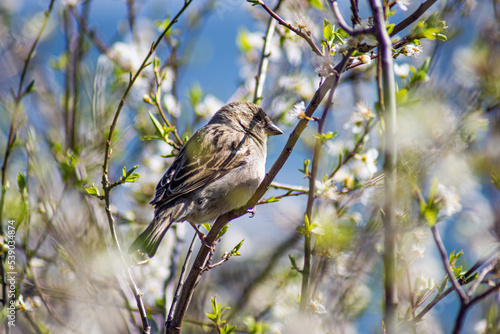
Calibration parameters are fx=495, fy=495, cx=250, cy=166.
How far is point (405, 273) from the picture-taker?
219cm

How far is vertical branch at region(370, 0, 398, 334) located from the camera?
133 centimetres

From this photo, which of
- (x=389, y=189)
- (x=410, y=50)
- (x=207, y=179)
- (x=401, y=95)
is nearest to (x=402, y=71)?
(x=410, y=50)

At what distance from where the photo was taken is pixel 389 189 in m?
1.36

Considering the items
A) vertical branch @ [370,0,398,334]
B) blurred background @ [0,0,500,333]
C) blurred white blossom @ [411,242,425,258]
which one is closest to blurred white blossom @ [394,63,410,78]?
blurred background @ [0,0,500,333]

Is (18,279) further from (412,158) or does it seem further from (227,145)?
(412,158)

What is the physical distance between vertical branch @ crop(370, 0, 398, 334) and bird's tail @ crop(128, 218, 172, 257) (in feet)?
7.18

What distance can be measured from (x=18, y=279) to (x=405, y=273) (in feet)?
8.05

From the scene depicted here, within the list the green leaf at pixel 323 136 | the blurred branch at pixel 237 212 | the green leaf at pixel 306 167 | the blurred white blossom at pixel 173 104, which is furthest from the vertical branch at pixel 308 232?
the blurred white blossom at pixel 173 104

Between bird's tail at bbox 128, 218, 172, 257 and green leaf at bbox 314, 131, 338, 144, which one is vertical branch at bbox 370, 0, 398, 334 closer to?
green leaf at bbox 314, 131, 338, 144

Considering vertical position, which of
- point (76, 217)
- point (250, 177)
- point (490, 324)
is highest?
point (250, 177)

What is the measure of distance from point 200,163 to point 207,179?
0.61ft

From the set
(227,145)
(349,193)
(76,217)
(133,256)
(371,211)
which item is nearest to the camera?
(371,211)

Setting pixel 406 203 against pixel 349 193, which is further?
pixel 349 193

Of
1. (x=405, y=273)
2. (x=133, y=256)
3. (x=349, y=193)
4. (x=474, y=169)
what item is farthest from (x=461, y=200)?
(x=133, y=256)
